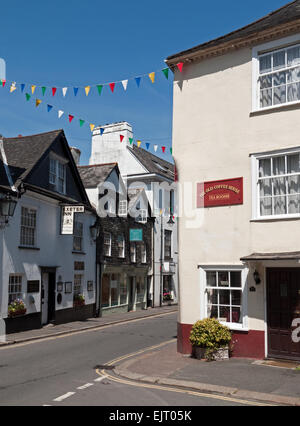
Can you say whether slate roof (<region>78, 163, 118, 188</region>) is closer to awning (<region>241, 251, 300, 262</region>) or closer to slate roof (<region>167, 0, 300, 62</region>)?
slate roof (<region>167, 0, 300, 62</region>)

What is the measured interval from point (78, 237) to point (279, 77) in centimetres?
1459

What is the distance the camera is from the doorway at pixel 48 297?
2073cm

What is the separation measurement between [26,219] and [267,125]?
1163 cm

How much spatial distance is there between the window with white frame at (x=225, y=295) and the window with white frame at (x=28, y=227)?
9.59 m

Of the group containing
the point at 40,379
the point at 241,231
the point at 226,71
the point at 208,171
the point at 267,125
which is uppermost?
the point at 226,71

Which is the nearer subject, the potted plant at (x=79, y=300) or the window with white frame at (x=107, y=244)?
the potted plant at (x=79, y=300)

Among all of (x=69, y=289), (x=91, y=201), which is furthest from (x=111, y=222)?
(x=69, y=289)

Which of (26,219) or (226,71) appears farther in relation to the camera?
(26,219)

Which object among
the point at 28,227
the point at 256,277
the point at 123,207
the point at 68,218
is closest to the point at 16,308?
the point at 28,227

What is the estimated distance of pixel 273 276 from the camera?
12.1 m

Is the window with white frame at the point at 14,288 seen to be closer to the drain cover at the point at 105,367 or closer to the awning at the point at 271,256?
the drain cover at the point at 105,367

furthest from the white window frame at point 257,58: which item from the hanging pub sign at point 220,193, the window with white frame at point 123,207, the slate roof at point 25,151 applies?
the window with white frame at point 123,207

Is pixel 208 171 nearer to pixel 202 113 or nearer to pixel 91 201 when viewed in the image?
pixel 202 113

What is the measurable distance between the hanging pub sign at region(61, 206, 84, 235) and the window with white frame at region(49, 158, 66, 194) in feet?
4.42
